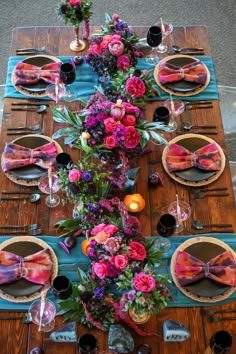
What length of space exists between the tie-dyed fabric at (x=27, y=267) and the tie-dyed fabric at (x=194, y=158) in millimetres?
717

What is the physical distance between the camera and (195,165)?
216cm

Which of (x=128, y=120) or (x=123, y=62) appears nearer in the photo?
(x=128, y=120)

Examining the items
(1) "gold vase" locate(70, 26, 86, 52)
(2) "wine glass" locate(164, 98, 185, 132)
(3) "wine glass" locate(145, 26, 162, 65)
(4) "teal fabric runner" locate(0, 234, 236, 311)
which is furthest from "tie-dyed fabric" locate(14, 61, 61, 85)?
(4) "teal fabric runner" locate(0, 234, 236, 311)

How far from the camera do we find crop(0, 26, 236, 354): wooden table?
175 centimetres

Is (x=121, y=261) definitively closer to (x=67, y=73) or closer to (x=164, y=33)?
(x=67, y=73)

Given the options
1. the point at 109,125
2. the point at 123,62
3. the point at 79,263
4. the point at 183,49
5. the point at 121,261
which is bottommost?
the point at 121,261

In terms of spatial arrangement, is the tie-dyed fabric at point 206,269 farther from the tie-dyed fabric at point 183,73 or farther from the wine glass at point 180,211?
the tie-dyed fabric at point 183,73

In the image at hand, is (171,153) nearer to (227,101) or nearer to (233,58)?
(227,101)

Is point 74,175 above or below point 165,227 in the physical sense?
above

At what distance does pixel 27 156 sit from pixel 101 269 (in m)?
0.79

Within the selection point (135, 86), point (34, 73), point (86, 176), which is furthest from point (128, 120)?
point (34, 73)

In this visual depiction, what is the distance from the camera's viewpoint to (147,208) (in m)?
2.08

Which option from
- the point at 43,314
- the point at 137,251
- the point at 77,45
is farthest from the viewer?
the point at 77,45

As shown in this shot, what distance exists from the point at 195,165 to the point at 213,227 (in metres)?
0.31
